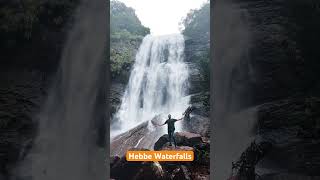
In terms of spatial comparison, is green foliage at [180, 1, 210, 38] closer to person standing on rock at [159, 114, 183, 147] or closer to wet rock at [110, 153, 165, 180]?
person standing on rock at [159, 114, 183, 147]

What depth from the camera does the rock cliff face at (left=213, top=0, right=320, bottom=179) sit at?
20.6 feet

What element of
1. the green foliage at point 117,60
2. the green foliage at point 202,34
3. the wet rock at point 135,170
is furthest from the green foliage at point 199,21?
the wet rock at point 135,170

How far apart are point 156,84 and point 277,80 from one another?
1.86m

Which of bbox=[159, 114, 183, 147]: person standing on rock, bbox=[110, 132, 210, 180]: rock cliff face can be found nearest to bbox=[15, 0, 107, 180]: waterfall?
bbox=[110, 132, 210, 180]: rock cliff face

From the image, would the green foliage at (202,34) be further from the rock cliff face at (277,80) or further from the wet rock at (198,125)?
the wet rock at (198,125)

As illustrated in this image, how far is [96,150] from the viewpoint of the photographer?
263 inches

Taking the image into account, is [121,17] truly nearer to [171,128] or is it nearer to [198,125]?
[171,128]

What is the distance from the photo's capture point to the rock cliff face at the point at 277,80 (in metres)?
6.28

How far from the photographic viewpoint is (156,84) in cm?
687

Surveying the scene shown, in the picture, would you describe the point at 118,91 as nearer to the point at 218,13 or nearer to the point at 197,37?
the point at 197,37

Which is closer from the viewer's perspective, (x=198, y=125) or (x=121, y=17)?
(x=198, y=125)

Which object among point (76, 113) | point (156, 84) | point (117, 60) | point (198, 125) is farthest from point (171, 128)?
point (76, 113)

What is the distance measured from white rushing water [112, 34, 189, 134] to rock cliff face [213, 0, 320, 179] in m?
0.61

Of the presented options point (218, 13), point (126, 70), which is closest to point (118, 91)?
point (126, 70)
